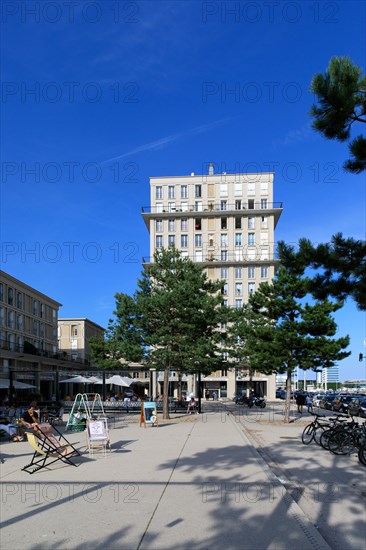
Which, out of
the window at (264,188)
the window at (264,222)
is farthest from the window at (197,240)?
the window at (264,188)

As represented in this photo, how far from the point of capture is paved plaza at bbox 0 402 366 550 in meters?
5.80

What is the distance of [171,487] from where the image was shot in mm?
8508

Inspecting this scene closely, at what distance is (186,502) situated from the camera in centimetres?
743

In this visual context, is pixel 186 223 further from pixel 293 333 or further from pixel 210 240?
pixel 293 333

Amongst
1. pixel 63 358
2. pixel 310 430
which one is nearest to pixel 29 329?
pixel 63 358

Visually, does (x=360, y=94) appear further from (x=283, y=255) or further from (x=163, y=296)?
(x=163, y=296)

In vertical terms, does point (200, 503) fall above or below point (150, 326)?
below

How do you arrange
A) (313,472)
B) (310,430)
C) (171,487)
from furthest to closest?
(310,430) < (313,472) < (171,487)

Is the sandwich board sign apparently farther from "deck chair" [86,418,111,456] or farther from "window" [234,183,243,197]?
"window" [234,183,243,197]

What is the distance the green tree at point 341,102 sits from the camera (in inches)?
340

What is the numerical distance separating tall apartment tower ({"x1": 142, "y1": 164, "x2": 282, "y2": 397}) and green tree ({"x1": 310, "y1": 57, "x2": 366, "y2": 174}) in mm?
68801

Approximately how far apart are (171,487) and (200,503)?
1245 millimetres

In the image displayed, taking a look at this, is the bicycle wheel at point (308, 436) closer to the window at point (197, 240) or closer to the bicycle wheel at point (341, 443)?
the bicycle wheel at point (341, 443)

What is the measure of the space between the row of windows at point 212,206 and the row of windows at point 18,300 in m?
24.4
